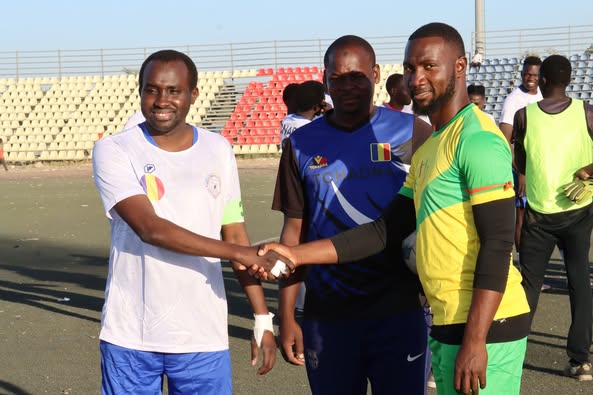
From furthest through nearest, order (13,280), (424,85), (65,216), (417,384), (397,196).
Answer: (65,216) < (13,280) < (417,384) < (397,196) < (424,85)

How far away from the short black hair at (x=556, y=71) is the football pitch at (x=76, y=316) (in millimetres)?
2004

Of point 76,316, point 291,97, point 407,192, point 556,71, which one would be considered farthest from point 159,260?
point 76,316

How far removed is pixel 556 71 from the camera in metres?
6.79

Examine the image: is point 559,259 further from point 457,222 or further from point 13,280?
point 457,222

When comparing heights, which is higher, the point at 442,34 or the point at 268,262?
the point at 442,34

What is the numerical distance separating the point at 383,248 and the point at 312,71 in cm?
3518

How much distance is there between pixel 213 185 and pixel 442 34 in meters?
1.08

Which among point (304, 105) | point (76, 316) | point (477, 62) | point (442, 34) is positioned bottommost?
point (76, 316)

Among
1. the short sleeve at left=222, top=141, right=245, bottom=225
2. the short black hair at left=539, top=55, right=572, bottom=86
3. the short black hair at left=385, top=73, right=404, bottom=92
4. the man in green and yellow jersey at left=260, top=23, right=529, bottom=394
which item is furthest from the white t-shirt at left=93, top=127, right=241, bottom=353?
the short black hair at left=385, top=73, right=404, bottom=92

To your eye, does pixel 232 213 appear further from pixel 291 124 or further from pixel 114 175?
pixel 291 124

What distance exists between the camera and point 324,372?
13.1ft

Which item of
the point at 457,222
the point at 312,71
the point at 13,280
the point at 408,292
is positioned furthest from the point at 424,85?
the point at 312,71

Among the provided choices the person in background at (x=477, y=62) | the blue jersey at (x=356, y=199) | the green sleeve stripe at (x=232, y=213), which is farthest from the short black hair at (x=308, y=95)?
the person in background at (x=477, y=62)

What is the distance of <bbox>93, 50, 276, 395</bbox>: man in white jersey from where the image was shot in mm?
3664
